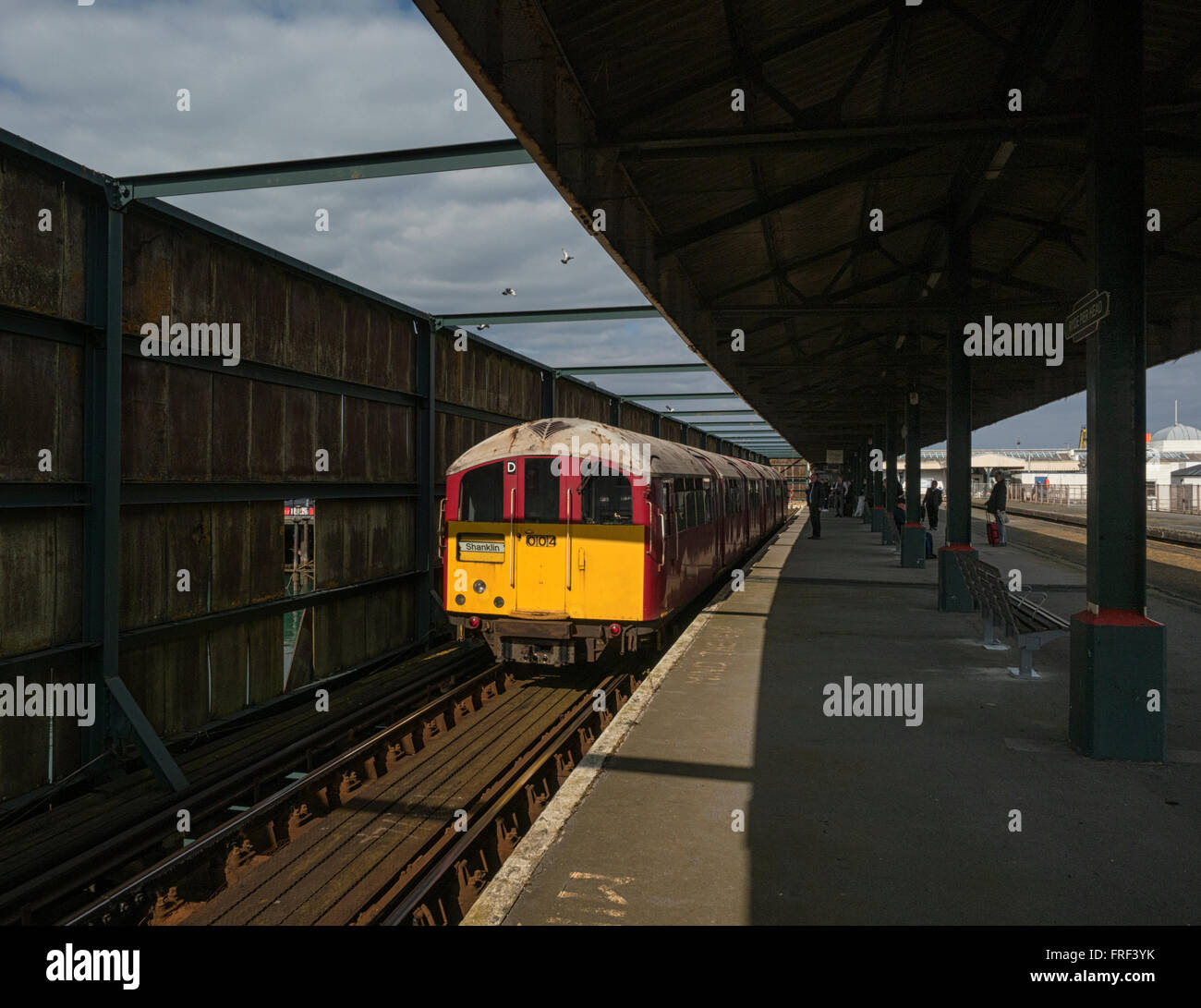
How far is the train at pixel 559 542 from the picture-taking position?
361 inches

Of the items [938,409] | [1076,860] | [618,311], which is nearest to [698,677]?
[1076,860]

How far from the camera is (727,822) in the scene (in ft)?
14.4

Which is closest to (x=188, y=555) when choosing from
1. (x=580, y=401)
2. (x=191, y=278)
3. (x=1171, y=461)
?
(x=191, y=278)

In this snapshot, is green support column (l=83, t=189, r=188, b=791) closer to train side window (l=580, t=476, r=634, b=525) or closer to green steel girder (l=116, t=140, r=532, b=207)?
green steel girder (l=116, t=140, r=532, b=207)

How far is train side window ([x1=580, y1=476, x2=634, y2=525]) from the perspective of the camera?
9.38m

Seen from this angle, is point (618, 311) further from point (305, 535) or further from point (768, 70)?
point (305, 535)

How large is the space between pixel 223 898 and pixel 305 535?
19.2 meters

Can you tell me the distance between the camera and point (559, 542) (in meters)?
9.33

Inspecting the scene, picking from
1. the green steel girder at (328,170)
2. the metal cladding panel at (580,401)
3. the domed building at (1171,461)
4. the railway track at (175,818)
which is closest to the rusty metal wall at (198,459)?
the green steel girder at (328,170)

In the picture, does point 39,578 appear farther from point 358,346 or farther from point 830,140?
point 830,140

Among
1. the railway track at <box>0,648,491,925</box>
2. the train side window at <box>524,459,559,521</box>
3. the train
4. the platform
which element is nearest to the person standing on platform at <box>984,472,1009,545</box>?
the platform

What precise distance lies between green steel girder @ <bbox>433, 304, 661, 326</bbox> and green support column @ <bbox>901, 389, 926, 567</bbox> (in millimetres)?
7191

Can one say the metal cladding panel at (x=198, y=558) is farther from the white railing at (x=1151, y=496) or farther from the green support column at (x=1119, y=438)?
the white railing at (x=1151, y=496)
